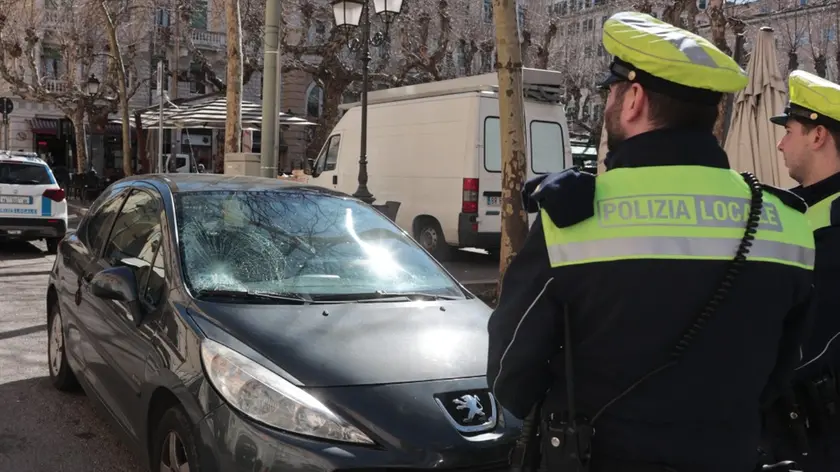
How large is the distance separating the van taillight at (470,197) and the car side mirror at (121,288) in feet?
27.8

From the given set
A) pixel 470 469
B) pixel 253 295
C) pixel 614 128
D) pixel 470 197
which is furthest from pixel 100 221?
pixel 470 197

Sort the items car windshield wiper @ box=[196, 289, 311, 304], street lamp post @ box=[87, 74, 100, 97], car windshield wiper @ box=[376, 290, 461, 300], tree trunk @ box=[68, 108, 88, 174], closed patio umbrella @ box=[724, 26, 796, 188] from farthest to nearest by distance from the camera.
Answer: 1. tree trunk @ box=[68, 108, 88, 174]
2. street lamp post @ box=[87, 74, 100, 97]
3. closed patio umbrella @ box=[724, 26, 796, 188]
4. car windshield wiper @ box=[376, 290, 461, 300]
5. car windshield wiper @ box=[196, 289, 311, 304]

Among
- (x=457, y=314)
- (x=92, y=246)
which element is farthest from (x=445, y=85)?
(x=457, y=314)

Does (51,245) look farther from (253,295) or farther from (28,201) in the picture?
(253,295)

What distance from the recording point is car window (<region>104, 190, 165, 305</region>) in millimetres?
3611

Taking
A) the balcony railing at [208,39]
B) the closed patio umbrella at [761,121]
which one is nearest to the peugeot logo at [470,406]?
the closed patio umbrella at [761,121]

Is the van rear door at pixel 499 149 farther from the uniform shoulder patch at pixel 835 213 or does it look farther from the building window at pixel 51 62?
the building window at pixel 51 62

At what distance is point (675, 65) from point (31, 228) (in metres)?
12.1

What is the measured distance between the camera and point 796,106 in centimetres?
246

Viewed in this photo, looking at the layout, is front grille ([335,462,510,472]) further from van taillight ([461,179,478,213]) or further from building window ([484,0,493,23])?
building window ([484,0,493,23])

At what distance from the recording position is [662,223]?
160cm

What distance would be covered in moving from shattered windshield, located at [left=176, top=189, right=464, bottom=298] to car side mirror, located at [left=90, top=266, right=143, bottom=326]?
0.83 ft

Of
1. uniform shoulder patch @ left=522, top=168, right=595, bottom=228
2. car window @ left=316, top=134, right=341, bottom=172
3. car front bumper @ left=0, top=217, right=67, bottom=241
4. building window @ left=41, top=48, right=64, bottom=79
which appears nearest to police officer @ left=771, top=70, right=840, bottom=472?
uniform shoulder patch @ left=522, top=168, right=595, bottom=228

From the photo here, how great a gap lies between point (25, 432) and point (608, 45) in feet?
13.2
